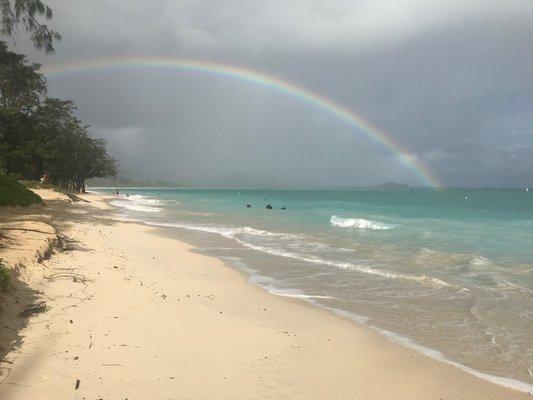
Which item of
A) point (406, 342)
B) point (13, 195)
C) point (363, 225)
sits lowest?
point (406, 342)

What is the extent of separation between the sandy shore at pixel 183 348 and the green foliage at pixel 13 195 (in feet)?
40.2

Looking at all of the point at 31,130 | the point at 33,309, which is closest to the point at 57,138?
the point at 31,130

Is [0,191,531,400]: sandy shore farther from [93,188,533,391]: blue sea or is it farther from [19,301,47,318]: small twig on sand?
[93,188,533,391]: blue sea

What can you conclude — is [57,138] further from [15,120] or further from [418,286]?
[418,286]

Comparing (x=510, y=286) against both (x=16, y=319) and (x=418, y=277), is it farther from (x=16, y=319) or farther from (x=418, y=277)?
(x=16, y=319)

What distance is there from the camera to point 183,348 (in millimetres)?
5871

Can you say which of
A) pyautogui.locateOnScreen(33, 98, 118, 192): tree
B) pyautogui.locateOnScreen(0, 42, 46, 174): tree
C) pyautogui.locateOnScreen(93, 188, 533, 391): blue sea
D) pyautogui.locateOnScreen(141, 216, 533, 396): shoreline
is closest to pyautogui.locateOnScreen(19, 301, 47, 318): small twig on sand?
pyautogui.locateOnScreen(141, 216, 533, 396): shoreline

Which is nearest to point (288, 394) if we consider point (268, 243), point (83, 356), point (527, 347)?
point (83, 356)

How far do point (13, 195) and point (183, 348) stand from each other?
65.8ft

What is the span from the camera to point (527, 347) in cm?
684

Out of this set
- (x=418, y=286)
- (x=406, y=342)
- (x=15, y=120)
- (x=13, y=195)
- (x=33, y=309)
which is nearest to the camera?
(x=33, y=309)

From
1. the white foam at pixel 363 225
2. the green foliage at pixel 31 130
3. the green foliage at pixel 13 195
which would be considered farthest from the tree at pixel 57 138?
the white foam at pixel 363 225

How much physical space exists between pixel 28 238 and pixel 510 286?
14287 millimetres

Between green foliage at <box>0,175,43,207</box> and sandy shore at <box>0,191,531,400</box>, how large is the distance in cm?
1225
